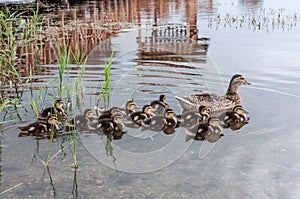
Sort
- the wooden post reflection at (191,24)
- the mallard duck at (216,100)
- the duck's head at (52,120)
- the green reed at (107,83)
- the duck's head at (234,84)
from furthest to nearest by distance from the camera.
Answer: the wooden post reflection at (191,24), the duck's head at (234,84), the mallard duck at (216,100), the green reed at (107,83), the duck's head at (52,120)

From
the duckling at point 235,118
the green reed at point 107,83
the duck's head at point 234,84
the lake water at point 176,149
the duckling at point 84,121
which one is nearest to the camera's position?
the lake water at point 176,149

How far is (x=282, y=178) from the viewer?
4.17 m

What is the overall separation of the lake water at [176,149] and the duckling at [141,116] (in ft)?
0.57

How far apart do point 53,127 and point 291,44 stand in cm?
753

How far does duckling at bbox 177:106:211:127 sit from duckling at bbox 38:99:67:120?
4.96 ft

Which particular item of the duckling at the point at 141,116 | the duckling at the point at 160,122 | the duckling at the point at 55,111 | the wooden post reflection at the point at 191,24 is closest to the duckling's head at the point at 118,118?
the duckling at the point at 141,116

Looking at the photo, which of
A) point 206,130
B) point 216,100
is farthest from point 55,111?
point 216,100

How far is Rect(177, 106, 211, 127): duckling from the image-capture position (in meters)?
5.55

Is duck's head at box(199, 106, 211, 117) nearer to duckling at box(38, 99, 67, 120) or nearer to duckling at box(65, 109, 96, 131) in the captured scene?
duckling at box(65, 109, 96, 131)

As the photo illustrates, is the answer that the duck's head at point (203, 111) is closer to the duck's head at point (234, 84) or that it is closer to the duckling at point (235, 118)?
the duckling at point (235, 118)

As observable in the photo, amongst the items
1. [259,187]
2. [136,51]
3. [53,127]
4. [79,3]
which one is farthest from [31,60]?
[79,3]

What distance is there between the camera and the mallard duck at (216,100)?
5875mm

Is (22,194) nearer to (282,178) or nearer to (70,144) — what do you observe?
(70,144)

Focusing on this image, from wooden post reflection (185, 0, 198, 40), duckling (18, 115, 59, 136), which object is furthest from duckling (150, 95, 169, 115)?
wooden post reflection (185, 0, 198, 40)
